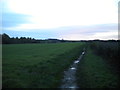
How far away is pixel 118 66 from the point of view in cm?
2356

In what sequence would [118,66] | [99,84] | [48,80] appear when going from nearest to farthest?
[99,84] → [48,80] → [118,66]

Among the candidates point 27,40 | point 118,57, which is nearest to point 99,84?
point 118,57

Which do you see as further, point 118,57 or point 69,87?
point 118,57

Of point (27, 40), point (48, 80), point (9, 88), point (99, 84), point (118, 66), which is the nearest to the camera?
point (9, 88)

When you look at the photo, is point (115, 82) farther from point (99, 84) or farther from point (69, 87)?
point (69, 87)

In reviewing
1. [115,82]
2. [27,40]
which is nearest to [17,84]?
[115,82]

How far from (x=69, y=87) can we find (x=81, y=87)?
0.81m

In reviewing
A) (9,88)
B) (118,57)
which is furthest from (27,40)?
(9,88)

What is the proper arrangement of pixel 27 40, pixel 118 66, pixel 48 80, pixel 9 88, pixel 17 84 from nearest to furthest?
pixel 9 88
pixel 17 84
pixel 48 80
pixel 118 66
pixel 27 40

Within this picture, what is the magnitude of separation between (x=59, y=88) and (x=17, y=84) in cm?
248

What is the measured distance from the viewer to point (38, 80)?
54.0ft

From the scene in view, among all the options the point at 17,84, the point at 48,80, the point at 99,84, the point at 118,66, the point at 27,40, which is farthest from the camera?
the point at 27,40

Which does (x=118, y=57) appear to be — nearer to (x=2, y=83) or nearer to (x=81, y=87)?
(x=81, y=87)

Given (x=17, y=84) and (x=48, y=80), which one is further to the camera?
(x=48, y=80)
